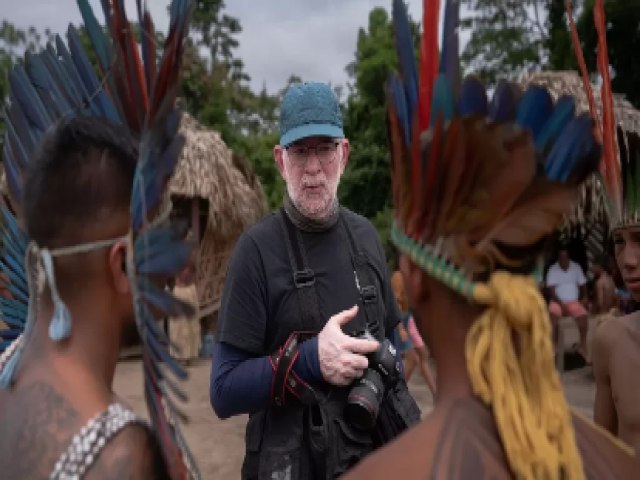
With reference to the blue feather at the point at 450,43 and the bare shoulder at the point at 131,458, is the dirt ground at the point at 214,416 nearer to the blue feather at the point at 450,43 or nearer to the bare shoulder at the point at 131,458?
the bare shoulder at the point at 131,458

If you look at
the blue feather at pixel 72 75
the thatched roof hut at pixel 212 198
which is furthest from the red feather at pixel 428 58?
the thatched roof hut at pixel 212 198

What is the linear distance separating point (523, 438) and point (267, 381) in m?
1.05

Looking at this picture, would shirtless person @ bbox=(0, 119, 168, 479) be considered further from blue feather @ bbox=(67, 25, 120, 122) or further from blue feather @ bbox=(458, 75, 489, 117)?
blue feather @ bbox=(458, 75, 489, 117)

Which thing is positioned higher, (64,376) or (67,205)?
(67,205)

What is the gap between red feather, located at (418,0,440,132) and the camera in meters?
1.46

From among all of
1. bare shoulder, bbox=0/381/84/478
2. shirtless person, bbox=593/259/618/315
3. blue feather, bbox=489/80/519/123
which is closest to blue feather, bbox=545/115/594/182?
blue feather, bbox=489/80/519/123

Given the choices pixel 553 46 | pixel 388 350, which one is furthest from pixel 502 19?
pixel 388 350

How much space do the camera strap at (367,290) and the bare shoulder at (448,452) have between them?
105 centimetres

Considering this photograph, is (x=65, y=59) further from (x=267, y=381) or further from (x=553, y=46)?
(x=553, y=46)

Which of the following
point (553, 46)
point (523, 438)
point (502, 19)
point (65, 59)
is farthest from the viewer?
point (502, 19)

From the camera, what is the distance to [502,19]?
18266 mm

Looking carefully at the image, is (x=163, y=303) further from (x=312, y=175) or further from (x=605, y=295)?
(x=605, y=295)

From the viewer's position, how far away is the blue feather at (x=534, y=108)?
1.42m

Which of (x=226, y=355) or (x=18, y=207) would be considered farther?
(x=226, y=355)
